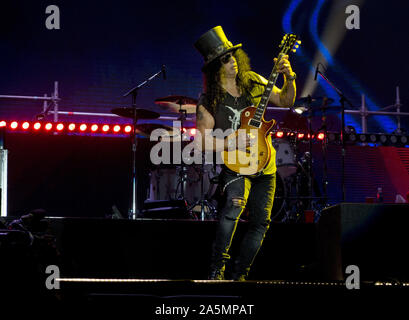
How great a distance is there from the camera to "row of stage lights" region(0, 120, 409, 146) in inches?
309

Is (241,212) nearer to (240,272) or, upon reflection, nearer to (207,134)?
(240,272)

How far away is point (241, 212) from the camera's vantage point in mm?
3447

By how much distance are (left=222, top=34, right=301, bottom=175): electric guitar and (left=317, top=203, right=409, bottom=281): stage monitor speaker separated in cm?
84

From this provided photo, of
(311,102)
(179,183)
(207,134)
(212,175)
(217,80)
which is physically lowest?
(207,134)

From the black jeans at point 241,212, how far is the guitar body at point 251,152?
0.24 ft

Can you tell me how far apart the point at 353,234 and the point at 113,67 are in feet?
23.9

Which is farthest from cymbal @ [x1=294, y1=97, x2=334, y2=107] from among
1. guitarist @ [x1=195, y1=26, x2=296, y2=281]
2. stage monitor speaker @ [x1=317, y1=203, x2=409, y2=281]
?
stage monitor speaker @ [x1=317, y1=203, x2=409, y2=281]

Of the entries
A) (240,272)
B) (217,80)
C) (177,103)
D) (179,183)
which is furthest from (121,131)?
(240,272)

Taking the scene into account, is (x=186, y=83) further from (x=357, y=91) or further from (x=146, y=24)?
(x=357, y=91)

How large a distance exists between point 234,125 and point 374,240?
140 cm

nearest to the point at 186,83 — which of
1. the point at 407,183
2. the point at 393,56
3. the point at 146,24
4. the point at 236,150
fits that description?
the point at 146,24

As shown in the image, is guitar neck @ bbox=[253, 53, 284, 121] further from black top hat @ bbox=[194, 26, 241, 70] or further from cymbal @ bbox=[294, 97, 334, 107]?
cymbal @ bbox=[294, 97, 334, 107]

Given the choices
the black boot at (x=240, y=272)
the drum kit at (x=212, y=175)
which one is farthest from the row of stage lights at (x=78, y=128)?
the black boot at (x=240, y=272)

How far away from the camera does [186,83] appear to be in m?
9.39
